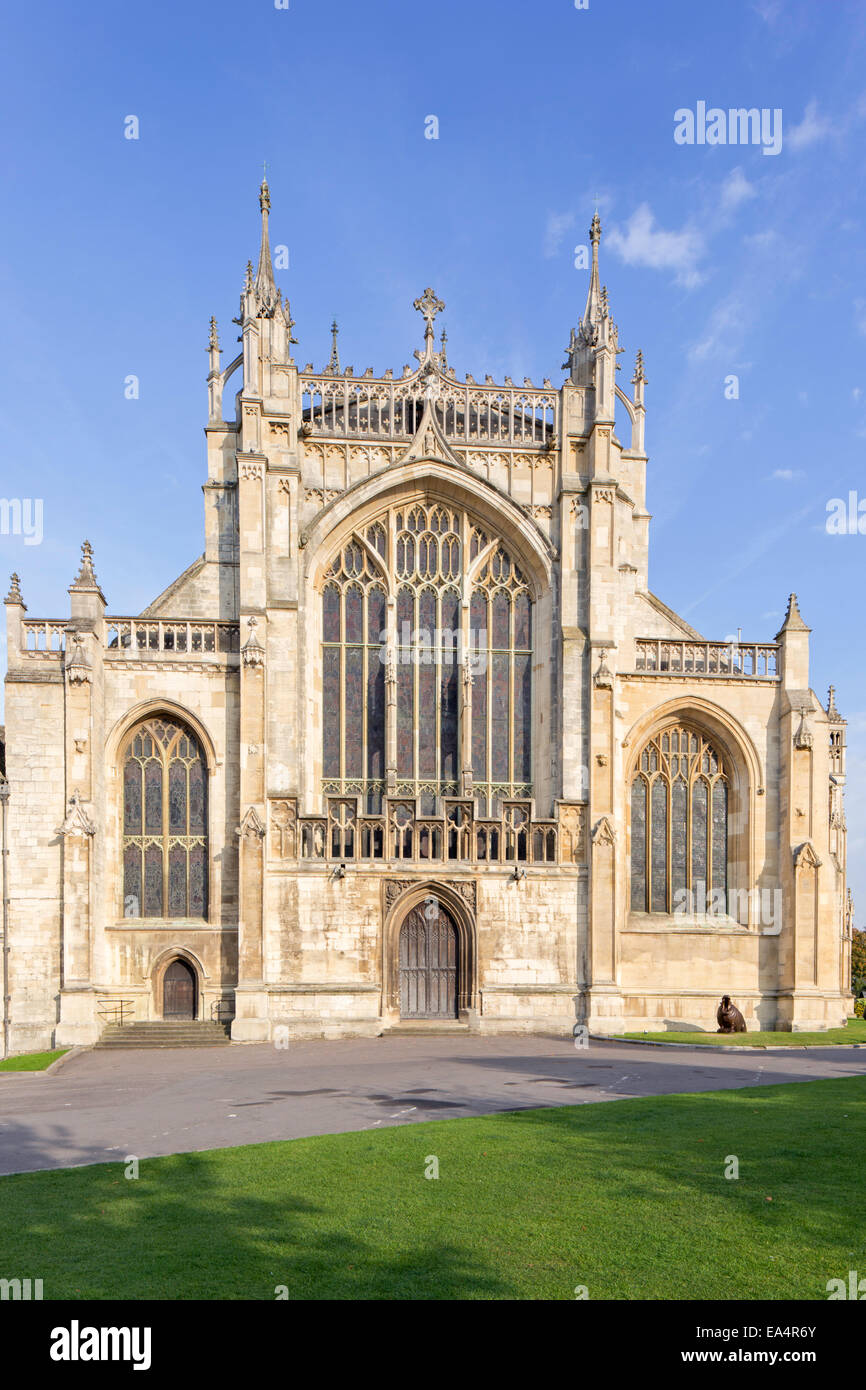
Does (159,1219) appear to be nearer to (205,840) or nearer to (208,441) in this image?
(205,840)

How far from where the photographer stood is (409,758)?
99.3ft

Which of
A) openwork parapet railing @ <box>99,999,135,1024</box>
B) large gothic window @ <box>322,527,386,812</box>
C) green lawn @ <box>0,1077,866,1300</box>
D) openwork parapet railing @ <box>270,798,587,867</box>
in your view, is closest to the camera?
green lawn @ <box>0,1077,866,1300</box>

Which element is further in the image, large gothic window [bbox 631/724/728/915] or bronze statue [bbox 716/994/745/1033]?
large gothic window [bbox 631/724/728/915]

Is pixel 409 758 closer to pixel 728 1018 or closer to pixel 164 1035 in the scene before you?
pixel 164 1035

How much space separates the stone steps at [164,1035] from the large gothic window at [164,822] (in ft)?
9.61

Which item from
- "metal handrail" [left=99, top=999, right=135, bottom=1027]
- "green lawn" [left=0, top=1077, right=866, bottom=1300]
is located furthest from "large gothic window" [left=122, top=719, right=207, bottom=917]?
"green lawn" [left=0, top=1077, right=866, bottom=1300]

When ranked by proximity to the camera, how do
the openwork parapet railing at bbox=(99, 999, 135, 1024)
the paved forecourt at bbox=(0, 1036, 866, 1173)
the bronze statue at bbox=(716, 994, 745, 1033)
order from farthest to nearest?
1. the openwork parapet railing at bbox=(99, 999, 135, 1024)
2. the bronze statue at bbox=(716, 994, 745, 1033)
3. the paved forecourt at bbox=(0, 1036, 866, 1173)

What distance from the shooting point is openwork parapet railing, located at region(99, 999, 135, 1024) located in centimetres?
2717

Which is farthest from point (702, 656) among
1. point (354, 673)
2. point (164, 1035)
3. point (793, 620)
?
point (164, 1035)

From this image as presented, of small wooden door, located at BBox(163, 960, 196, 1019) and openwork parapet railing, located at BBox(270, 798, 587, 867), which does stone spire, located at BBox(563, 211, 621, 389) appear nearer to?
openwork parapet railing, located at BBox(270, 798, 587, 867)

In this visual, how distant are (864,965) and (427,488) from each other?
5143 centimetres

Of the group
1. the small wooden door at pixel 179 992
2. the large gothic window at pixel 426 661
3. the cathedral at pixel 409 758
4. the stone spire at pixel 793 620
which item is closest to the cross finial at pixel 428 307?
the cathedral at pixel 409 758

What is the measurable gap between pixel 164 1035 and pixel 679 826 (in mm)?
15233

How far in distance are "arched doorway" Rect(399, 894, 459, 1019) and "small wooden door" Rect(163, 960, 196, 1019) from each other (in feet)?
18.3
